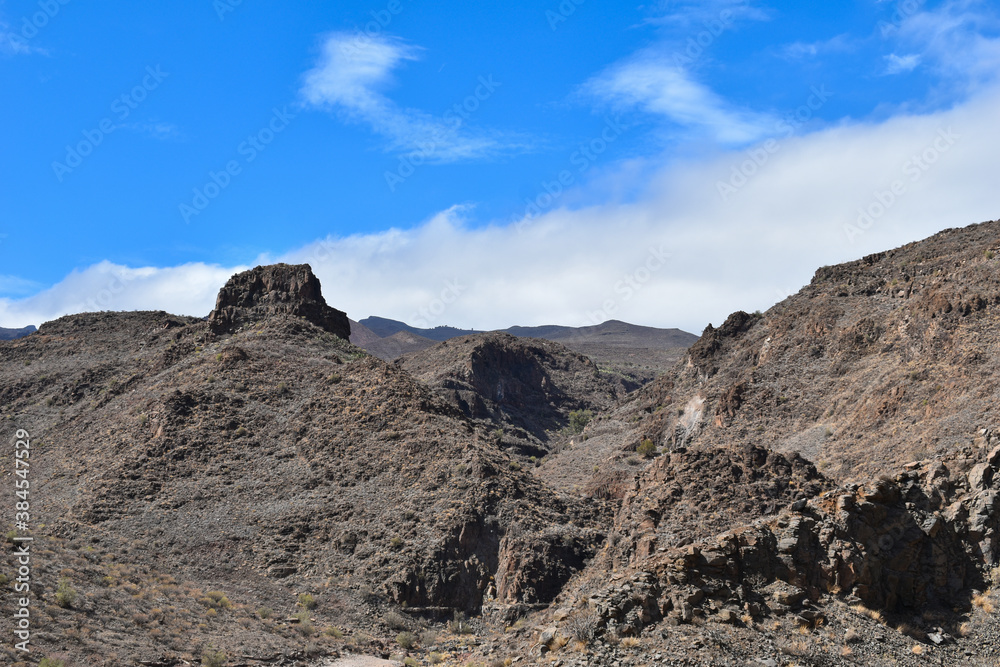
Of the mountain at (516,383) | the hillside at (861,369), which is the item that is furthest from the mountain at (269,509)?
the mountain at (516,383)

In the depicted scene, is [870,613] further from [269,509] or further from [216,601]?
[269,509]

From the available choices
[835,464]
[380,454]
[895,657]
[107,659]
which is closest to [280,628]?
[107,659]

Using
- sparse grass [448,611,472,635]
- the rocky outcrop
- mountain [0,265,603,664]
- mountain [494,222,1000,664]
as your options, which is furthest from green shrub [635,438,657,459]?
the rocky outcrop

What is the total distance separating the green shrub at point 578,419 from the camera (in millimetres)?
96050

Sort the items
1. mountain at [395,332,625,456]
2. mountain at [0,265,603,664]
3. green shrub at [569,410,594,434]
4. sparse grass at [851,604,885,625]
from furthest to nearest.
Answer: green shrub at [569,410,594,434], mountain at [395,332,625,456], mountain at [0,265,603,664], sparse grass at [851,604,885,625]

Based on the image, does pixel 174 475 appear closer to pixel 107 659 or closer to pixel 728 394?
pixel 107 659

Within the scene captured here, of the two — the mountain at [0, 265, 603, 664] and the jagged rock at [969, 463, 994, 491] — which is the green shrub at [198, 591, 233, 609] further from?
the jagged rock at [969, 463, 994, 491]

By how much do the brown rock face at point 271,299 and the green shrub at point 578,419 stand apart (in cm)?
3570

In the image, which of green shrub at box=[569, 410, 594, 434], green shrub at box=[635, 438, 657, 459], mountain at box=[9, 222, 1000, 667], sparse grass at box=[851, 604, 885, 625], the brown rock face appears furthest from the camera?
green shrub at box=[569, 410, 594, 434]

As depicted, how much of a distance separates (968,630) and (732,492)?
401 inches

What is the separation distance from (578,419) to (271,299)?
→ 43.0m

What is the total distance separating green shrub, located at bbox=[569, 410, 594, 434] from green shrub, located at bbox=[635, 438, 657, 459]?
1349 inches

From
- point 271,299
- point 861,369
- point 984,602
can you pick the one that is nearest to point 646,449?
point 861,369

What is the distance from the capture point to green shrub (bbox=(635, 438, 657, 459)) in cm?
5759
